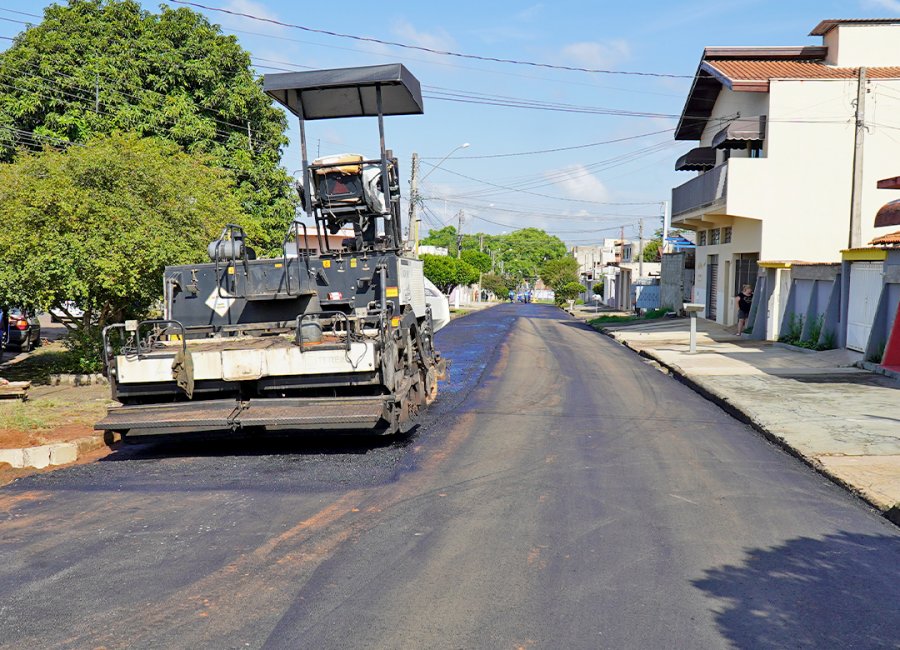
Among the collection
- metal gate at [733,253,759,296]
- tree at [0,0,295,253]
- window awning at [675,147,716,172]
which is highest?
tree at [0,0,295,253]

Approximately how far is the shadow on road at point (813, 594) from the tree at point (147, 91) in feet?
70.3

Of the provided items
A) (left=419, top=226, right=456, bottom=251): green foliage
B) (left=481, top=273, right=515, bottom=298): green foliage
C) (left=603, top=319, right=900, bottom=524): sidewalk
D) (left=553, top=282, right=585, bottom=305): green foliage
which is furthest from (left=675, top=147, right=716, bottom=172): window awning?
(left=419, top=226, right=456, bottom=251): green foliage

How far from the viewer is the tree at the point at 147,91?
27062mm

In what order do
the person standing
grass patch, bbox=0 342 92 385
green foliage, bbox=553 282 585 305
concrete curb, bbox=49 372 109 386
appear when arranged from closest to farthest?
1. concrete curb, bbox=49 372 109 386
2. grass patch, bbox=0 342 92 385
3. the person standing
4. green foliage, bbox=553 282 585 305

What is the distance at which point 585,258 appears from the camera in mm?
148500

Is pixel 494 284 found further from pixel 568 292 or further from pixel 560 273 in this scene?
pixel 568 292

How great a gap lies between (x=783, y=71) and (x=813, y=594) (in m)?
25.8

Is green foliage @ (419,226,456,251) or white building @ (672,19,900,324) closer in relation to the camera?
white building @ (672,19,900,324)

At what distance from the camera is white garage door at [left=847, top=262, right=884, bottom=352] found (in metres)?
16.2

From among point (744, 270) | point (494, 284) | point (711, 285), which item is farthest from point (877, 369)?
point (494, 284)

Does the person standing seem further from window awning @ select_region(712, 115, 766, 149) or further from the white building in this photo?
window awning @ select_region(712, 115, 766, 149)

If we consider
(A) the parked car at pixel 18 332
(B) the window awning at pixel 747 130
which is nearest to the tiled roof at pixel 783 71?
(B) the window awning at pixel 747 130

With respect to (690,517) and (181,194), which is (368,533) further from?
(181,194)

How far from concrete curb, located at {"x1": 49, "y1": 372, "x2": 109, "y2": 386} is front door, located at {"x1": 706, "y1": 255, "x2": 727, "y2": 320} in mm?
23221
